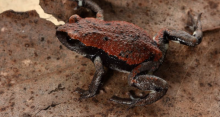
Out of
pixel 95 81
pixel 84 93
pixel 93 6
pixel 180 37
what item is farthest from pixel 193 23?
pixel 84 93

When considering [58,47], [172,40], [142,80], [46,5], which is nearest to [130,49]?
[142,80]

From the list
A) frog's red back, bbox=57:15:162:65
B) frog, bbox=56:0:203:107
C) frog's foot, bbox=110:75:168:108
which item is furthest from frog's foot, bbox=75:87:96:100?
frog's red back, bbox=57:15:162:65

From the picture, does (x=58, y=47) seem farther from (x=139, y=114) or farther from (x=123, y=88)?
(x=139, y=114)

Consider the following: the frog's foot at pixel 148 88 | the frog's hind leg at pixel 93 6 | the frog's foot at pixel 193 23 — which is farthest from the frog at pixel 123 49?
the frog's hind leg at pixel 93 6

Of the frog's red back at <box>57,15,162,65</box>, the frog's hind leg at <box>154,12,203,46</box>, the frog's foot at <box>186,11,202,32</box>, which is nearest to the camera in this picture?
the frog's red back at <box>57,15,162,65</box>

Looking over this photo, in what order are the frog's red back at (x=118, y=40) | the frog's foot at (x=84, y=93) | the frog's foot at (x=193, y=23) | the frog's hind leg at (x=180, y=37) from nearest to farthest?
the frog's red back at (x=118, y=40)
the frog's foot at (x=84, y=93)
the frog's hind leg at (x=180, y=37)
the frog's foot at (x=193, y=23)

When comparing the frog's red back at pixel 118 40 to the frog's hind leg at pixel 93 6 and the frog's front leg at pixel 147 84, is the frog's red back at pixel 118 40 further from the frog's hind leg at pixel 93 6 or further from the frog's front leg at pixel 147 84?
the frog's hind leg at pixel 93 6

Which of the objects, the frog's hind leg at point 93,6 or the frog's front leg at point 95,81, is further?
the frog's hind leg at point 93,6

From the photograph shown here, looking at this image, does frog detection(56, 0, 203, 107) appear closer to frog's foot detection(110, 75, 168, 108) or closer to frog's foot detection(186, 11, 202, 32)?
frog's foot detection(110, 75, 168, 108)
